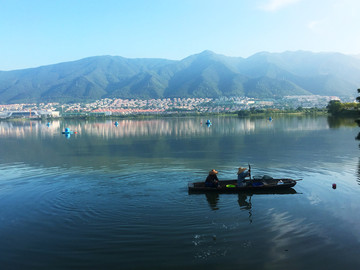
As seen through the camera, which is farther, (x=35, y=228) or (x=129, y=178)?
(x=129, y=178)

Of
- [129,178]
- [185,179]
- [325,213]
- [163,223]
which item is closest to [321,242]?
[325,213]

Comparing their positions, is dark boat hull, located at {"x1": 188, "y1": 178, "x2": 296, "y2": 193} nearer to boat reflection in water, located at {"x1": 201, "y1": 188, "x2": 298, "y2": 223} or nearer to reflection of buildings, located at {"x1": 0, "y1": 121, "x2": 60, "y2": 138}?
boat reflection in water, located at {"x1": 201, "y1": 188, "x2": 298, "y2": 223}

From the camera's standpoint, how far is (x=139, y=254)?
13289 millimetres

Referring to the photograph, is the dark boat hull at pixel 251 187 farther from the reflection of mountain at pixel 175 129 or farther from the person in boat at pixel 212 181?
the reflection of mountain at pixel 175 129

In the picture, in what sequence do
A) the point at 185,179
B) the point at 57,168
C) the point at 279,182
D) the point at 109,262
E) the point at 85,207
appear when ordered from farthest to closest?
1. the point at 57,168
2. the point at 185,179
3. the point at 279,182
4. the point at 85,207
5. the point at 109,262

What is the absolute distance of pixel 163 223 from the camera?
1647cm

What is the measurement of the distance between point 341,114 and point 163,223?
125 m

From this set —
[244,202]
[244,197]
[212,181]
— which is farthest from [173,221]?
[244,197]

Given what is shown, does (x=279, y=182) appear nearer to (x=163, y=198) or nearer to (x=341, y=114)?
(x=163, y=198)

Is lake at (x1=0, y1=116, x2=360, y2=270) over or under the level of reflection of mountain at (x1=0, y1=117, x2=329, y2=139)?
under

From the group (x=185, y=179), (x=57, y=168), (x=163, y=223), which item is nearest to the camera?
(x=163, y=223)

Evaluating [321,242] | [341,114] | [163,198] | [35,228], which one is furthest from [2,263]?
[341,114]

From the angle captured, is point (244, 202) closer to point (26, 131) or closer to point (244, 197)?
point (244, 197)

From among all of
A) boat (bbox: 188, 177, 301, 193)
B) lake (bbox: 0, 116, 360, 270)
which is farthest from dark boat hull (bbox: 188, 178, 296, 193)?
lake (bbox: 0, 116, 360, 270)
